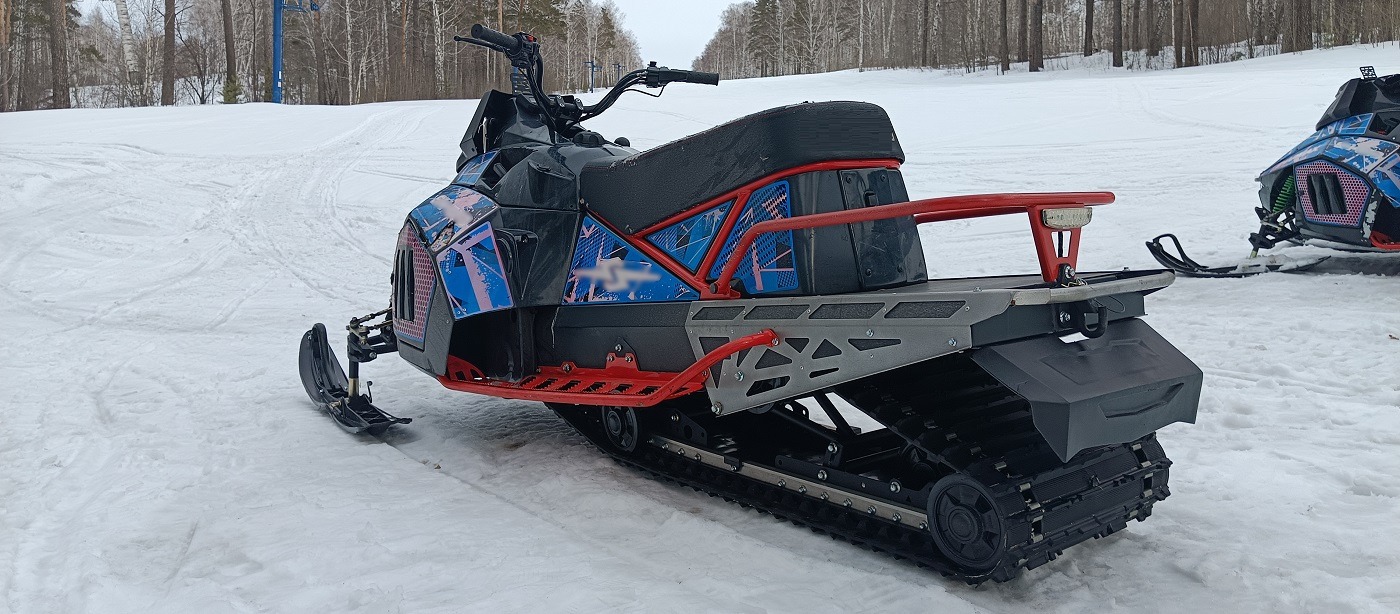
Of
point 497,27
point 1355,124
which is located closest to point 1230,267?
point 1355,124

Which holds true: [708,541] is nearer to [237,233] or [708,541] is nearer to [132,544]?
[132,544]

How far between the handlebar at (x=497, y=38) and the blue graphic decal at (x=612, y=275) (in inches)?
40.2

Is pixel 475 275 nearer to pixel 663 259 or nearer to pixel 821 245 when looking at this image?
pixel 663 259

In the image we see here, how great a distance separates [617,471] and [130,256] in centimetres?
789

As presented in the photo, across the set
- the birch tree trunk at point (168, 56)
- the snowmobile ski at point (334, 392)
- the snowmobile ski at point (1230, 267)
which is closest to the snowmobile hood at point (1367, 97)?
the snowmobile ski at point (1230, 267)

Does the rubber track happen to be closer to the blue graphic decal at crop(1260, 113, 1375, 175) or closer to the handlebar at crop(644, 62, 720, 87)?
the handlebar at crop(644, 62, 720, 87)

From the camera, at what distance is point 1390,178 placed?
6691 millimetres

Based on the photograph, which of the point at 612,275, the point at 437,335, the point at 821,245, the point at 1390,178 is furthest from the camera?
the point at 1390,178

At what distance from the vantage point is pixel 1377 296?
6.36 meters

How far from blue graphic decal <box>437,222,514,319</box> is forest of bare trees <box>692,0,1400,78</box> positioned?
84.5 feet

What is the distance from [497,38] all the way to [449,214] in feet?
2.70

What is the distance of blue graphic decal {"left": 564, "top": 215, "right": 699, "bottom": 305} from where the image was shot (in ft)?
11.0

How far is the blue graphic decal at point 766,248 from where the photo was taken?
2945mm

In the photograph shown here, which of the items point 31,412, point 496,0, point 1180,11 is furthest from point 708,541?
point 496,0
